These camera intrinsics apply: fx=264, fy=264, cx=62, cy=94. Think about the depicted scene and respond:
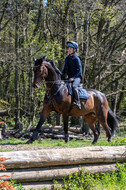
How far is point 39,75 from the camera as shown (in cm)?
875

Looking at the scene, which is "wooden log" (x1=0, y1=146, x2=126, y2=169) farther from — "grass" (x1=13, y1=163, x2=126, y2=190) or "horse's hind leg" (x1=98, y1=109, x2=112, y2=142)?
"horse's hind leg" (x1=98, y1=109, x2=112, y2=142)

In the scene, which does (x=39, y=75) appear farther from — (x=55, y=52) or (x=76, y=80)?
(x=55, y=52)

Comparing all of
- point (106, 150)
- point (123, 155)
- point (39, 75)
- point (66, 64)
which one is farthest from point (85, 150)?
point (66, 64)

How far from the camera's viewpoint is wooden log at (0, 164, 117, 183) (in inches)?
219

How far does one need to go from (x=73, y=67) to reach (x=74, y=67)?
0.12ft

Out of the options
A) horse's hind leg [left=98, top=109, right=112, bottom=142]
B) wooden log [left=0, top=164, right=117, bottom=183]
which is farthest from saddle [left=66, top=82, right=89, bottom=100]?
wooden log [left=0, top=164, right=117, bottom=183]

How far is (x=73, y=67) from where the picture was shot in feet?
31.8

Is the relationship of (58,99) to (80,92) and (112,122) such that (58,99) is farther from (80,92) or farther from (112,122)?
(112,122)

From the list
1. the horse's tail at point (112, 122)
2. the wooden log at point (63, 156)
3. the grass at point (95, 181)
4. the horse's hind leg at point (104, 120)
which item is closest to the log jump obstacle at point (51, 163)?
the wooden log at point (63, 156)

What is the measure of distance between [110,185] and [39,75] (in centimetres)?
417

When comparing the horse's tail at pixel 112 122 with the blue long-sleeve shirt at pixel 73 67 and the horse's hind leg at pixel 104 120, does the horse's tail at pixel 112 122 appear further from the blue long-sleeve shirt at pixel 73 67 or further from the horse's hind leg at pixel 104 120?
the blue long-sleeve shirt at pixel 73 67

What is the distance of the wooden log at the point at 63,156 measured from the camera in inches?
221

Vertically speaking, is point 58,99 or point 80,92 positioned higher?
point 80,92

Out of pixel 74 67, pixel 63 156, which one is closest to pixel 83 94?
pixel 74 67
